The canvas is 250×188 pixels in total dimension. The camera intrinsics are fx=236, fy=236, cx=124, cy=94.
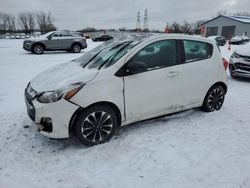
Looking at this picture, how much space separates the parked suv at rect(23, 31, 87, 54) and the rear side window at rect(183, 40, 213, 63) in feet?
42.0

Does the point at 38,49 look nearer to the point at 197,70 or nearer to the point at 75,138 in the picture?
the point at 75,138

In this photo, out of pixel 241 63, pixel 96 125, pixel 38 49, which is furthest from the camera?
pixel 38 49

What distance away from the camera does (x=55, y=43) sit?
15.7 m

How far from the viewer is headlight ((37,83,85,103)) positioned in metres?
3.24

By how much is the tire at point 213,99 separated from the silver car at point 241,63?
10.7 feet

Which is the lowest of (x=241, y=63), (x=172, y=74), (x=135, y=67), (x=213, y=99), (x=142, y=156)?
(x=142, y=156)

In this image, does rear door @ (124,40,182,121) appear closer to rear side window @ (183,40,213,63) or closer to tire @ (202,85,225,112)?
rear side window @ (183,40,213,63)

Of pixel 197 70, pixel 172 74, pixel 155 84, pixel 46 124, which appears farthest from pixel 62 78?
pixel 197 70

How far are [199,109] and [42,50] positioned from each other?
42.0 ft

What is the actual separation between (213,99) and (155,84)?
170 cm

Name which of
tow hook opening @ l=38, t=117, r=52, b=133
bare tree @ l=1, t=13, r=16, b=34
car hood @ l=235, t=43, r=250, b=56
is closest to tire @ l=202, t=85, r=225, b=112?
tow hook opening @ l=38, t=117, r=52, b=133

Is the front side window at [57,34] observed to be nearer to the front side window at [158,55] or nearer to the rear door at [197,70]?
the rear door at [197,70]

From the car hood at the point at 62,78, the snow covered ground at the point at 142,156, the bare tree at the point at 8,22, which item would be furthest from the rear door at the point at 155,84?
the bare tree at the point at 8,22

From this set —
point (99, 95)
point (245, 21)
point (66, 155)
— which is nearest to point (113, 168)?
point (66, 155)
